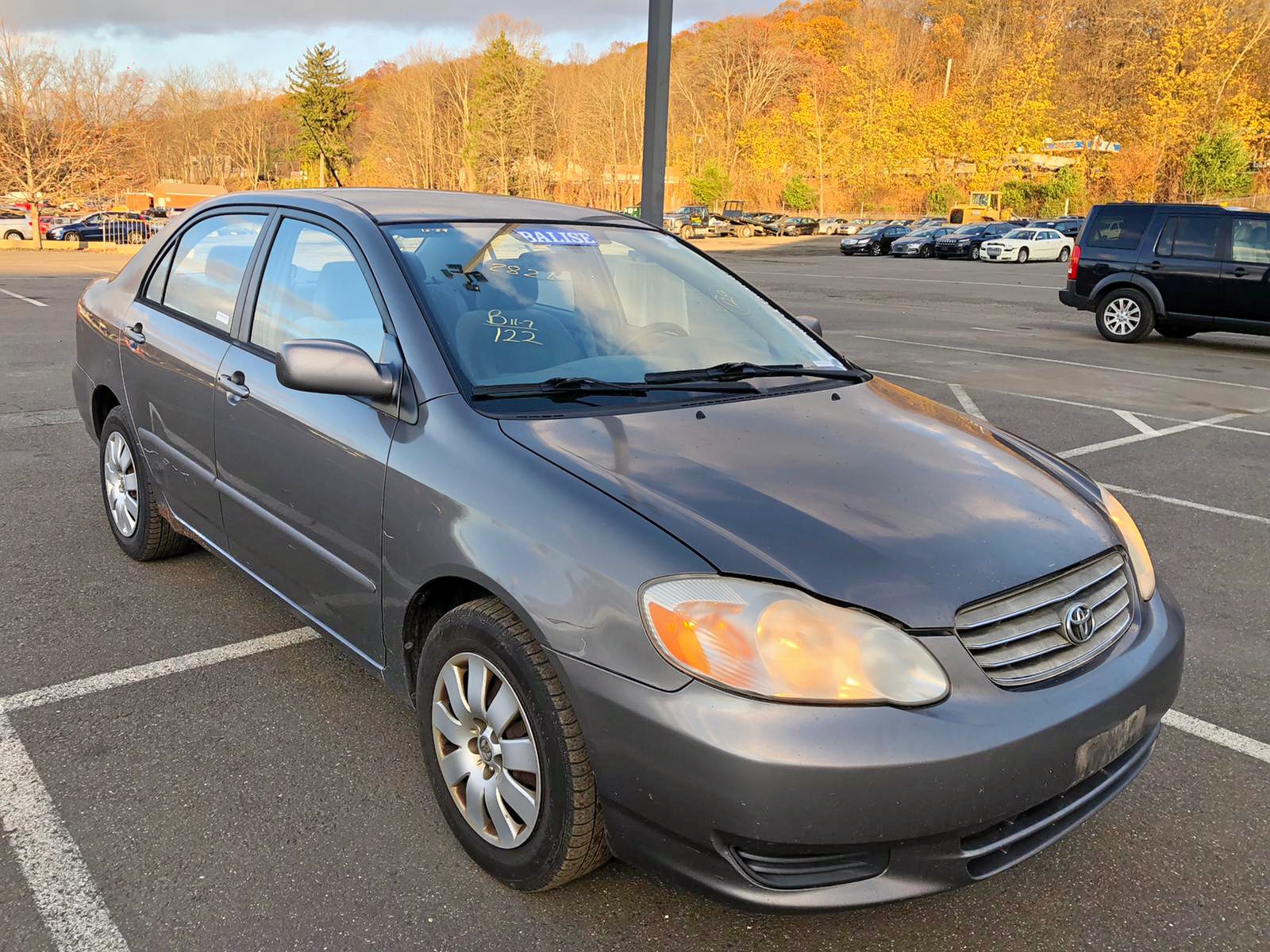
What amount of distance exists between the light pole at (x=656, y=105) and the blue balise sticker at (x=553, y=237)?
3704 millimetres

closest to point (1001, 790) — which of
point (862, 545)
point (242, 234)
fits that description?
point (862, 545)

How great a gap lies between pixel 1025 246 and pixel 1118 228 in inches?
1005

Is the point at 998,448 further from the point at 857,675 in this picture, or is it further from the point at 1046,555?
the point at 857,675

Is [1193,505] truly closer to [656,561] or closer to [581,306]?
[581,306]

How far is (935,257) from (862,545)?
4148cm

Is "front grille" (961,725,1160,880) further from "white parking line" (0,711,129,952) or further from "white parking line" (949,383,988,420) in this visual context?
"white parking line" (949,383,988,420)

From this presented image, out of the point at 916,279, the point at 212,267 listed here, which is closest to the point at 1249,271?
the point at 212,267

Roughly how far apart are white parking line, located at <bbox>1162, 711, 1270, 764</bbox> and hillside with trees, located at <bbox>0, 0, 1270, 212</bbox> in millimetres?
43372

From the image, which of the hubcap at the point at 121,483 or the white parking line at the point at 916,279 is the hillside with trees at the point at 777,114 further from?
the hubcap at the point at 121,483

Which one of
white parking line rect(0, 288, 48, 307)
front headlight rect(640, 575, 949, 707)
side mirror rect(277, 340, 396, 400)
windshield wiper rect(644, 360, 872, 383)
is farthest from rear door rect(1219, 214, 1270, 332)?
white parking line rect(0, 288, 48, 307)

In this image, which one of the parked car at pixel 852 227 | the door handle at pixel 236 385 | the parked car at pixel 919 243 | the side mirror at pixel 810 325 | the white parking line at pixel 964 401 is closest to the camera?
the door handle at pixel 236 385

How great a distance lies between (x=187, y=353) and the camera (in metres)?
3.71

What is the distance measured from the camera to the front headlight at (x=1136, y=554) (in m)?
2.60

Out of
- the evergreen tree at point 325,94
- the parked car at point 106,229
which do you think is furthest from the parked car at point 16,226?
the evergreen tree at point 325,94
